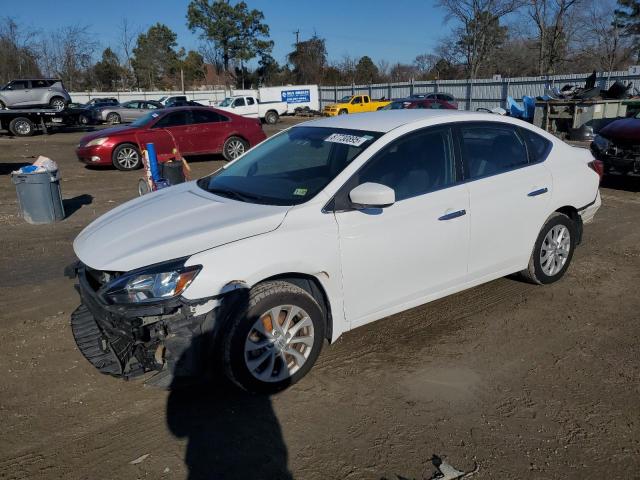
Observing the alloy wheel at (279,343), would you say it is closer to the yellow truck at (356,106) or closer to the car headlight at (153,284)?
the car headlight at (153,284)

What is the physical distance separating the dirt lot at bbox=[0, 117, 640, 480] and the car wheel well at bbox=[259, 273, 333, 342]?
377 mm

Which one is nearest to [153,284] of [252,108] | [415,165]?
[415,165]

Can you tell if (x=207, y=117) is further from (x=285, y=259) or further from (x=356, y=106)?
(x=356, y=106)

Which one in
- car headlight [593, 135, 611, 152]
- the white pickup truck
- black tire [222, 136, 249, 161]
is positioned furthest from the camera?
the white pickup truck

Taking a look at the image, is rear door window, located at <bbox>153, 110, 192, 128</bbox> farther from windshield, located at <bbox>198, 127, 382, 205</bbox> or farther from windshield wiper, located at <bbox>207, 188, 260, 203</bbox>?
windshield wiper, located at <bbox>207, 188, 260, 203</bbox>

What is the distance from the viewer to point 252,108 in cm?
3281

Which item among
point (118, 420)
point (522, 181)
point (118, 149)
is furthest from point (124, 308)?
point (118, 149)

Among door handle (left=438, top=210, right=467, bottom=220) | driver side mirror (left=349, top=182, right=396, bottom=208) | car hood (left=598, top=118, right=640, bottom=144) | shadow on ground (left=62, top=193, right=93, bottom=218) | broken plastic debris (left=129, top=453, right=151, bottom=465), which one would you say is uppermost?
driver side mirror (left=349, top=182, right=396, bottom=208)

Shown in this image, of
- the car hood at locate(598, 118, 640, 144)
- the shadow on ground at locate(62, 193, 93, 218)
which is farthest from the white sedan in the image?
the car hood at locate(598, 118, 640, 144)

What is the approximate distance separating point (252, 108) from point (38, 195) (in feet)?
85.7

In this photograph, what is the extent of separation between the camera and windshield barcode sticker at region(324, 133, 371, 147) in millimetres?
3938

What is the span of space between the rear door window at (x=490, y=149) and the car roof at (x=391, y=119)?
10 centimetres

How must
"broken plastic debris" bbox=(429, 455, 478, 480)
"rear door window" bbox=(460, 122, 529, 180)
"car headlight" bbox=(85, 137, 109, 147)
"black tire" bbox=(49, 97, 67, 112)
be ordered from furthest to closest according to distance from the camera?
"black tire" bbox=(49, 97, 67, 112), "car headlight" bbox=(85, 137, 109, 147), "rear door window" bbox=(460, 122, 529, 180), "broken plastic debris" bbox=(429, 455, 478, 480)

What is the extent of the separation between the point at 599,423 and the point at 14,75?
55029 millimetres
